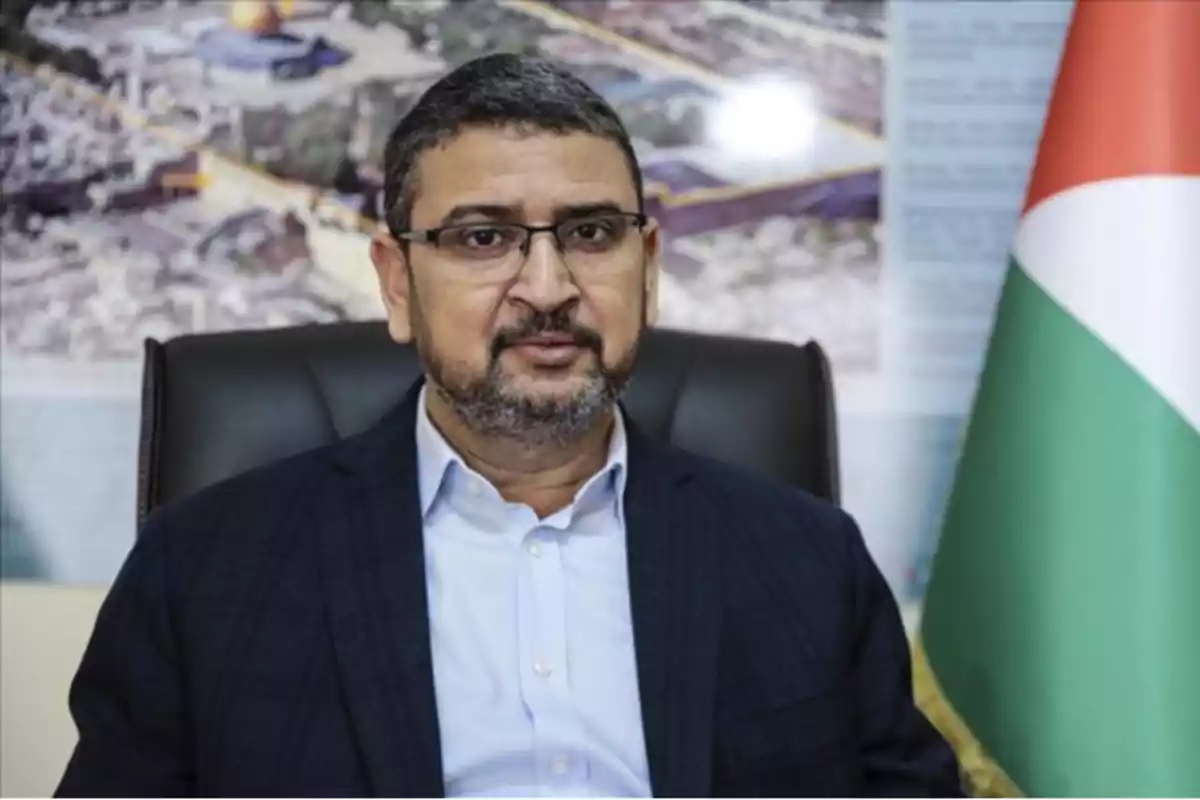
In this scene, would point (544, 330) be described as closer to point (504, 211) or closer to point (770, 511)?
point (504, 211)

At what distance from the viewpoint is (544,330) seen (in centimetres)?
110

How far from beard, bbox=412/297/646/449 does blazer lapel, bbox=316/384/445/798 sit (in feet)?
0.32

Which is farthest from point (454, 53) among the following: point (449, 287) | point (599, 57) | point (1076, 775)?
point (1076, 775)

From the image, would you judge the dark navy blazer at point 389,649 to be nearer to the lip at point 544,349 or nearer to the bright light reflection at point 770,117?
the lip at point 544,349

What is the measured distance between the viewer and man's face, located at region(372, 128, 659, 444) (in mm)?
1096

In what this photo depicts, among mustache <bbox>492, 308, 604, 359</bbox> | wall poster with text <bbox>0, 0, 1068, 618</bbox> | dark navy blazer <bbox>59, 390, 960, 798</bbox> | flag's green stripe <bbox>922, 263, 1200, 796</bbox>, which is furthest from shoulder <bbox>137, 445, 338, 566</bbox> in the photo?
flag's green stripe <bbox>922, 263, 1200, 796</bbox>

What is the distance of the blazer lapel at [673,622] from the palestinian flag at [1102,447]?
0.47 metres

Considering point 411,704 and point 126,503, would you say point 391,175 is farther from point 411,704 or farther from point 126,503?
point 126,503

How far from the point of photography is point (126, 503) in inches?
72.4

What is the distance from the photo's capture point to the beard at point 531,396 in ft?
3.62

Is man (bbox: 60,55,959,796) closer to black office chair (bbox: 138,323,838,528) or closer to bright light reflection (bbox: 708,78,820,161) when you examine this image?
black office chair (bbox: 138,323,838,528)

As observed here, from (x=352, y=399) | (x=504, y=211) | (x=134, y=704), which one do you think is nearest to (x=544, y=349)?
(x=504, y=211)

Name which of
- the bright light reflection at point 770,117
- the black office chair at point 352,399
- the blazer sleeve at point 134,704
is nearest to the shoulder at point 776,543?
the black office chair at point 352,399

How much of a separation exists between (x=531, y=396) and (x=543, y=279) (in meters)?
0.11
